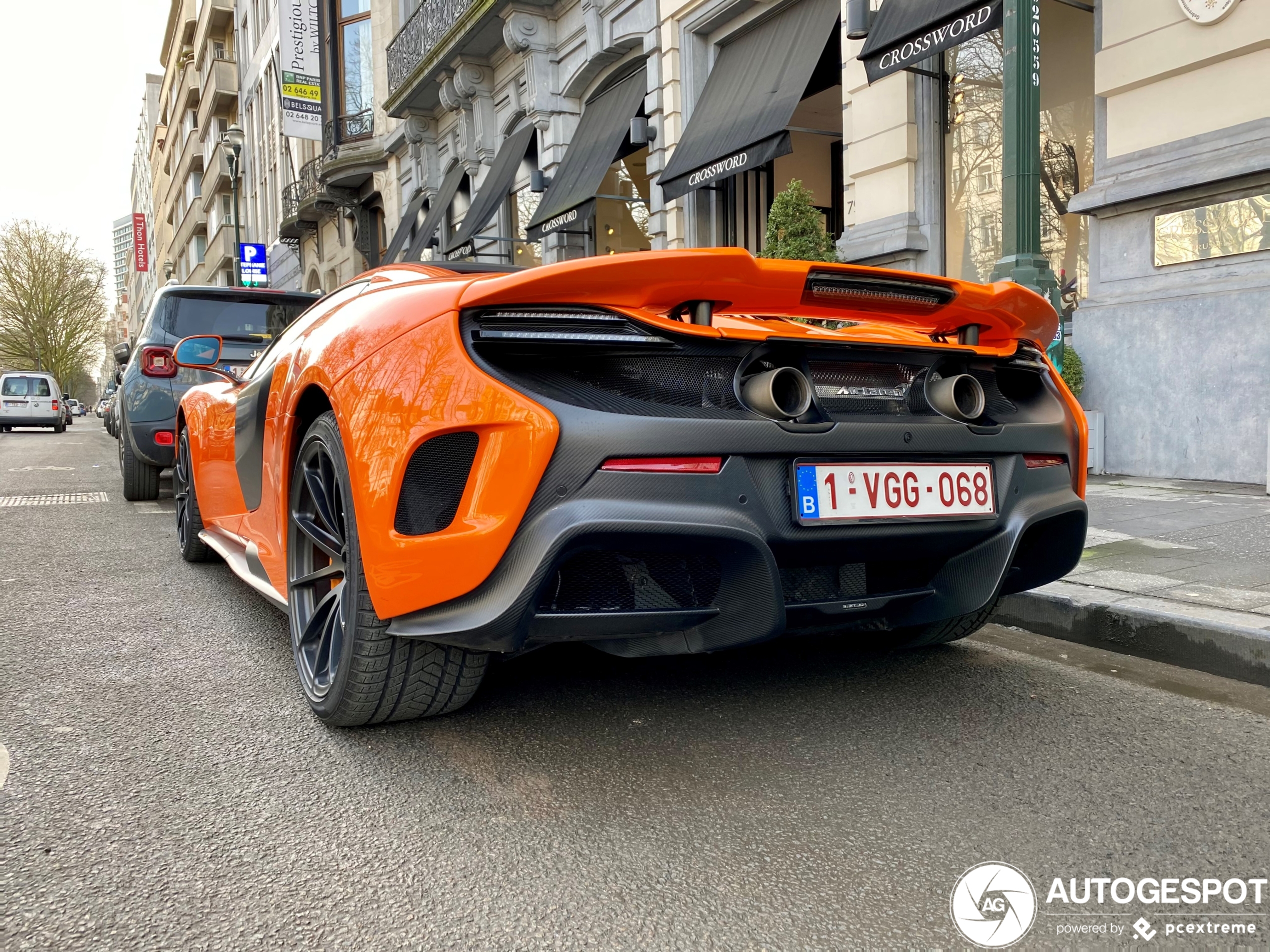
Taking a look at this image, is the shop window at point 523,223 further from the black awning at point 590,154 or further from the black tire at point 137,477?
the black tire at point 137,477

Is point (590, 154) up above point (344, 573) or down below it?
above

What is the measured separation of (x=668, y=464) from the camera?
2061mm

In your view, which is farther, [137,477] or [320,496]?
[137,477]

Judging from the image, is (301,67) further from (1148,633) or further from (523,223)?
(1148,633)

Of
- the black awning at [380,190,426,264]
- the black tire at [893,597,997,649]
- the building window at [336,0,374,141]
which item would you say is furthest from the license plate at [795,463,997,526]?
the building window at [336,0,374,141]

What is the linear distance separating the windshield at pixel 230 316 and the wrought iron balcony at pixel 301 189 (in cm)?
1955

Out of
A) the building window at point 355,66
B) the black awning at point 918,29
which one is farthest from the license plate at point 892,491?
the building window at point 355,66

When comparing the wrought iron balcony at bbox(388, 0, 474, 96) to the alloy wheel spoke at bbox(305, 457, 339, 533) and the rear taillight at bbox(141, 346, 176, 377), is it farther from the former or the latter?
the alloy wheel spoke at bbox(305, 457, 339, 533)

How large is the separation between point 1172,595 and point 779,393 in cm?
209

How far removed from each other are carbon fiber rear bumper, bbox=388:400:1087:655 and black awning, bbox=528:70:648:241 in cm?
1097

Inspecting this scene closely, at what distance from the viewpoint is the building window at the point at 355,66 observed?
2492 centimetres

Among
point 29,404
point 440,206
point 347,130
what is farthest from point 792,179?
point 29,404

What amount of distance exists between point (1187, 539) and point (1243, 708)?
86.1 inches

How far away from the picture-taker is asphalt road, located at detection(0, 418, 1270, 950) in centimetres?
167
